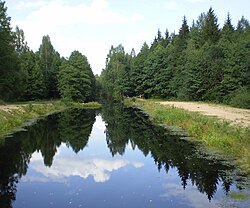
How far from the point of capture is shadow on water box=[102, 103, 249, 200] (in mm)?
13656

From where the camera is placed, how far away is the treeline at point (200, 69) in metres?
49.6

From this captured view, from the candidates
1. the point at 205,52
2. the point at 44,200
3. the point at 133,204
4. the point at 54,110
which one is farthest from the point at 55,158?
the point at 205,52

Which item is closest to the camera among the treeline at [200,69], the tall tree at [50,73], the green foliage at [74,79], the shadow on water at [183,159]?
the shadow on water at [183,159]

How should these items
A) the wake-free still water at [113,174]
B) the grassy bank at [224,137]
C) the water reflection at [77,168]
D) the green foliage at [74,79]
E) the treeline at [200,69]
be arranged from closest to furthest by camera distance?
the wake-free still water at [113,174] → the water reflection at [77,168] → the grassy bank at [224,137] → the treeline at [200,69] → the green foliage at [74,79]

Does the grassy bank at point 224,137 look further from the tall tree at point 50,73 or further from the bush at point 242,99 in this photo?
the tall tree at point 50,73

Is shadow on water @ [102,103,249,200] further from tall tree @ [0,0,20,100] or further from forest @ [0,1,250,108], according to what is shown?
tall tree @ [0,0,20,100]

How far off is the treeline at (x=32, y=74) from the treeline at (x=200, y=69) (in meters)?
16.5

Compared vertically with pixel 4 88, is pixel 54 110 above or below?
below

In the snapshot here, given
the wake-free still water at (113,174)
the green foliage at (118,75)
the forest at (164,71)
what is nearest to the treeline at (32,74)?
the forest at (164,71)

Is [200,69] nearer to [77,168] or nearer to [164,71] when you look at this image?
[164,71]

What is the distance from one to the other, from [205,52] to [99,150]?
4280cm

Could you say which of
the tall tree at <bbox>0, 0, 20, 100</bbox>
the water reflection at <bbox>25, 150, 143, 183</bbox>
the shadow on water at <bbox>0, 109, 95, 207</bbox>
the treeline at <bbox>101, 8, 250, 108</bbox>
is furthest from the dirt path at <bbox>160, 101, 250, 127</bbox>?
the tall tree at <bbox>0, 0, 20, 100</bbox>

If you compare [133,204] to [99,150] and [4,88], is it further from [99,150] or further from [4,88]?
[4,88]

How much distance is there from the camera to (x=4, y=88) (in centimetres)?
5803
